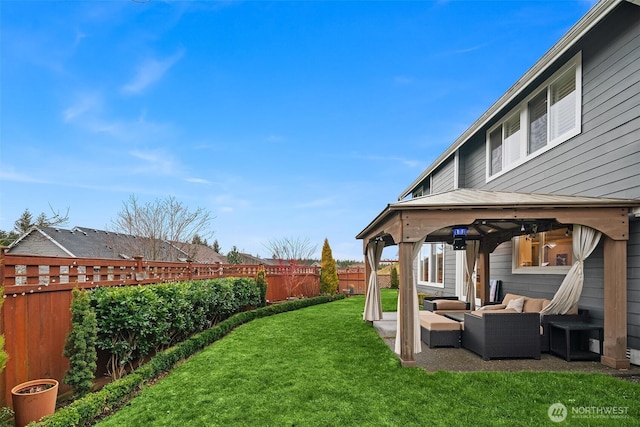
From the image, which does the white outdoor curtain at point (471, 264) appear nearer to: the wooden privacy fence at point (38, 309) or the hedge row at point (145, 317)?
the hedge row at point (145, 317)

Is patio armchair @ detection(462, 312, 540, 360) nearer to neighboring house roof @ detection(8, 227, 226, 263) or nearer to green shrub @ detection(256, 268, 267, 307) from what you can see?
green shrub @ detection(256, 268, 267, 307)

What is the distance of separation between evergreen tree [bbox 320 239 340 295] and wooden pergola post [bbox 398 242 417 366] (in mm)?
12052

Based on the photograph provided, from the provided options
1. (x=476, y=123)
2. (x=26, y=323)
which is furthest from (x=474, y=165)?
(x=26, y=323)

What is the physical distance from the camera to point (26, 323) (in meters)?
3.92

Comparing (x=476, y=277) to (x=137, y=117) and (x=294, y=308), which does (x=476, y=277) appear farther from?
(x=137, y=117)

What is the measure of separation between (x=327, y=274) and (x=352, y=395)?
1323cm

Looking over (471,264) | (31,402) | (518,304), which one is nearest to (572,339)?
(518,304)

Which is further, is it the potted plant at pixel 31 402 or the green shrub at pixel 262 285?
the green shrub at pixel 262 285

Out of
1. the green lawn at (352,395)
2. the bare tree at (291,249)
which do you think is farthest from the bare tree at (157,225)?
the green lawn at (352,395)

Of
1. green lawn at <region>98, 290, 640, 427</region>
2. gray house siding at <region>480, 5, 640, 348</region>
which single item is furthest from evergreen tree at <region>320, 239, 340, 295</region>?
green lawn at <region>98, 290, 640, 427</region>

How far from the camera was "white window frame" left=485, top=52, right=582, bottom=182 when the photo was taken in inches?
257

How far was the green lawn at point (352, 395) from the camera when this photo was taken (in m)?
3.83

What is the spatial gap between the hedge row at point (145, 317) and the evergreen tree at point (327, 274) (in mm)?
9321

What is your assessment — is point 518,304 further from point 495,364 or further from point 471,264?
point 471,264
